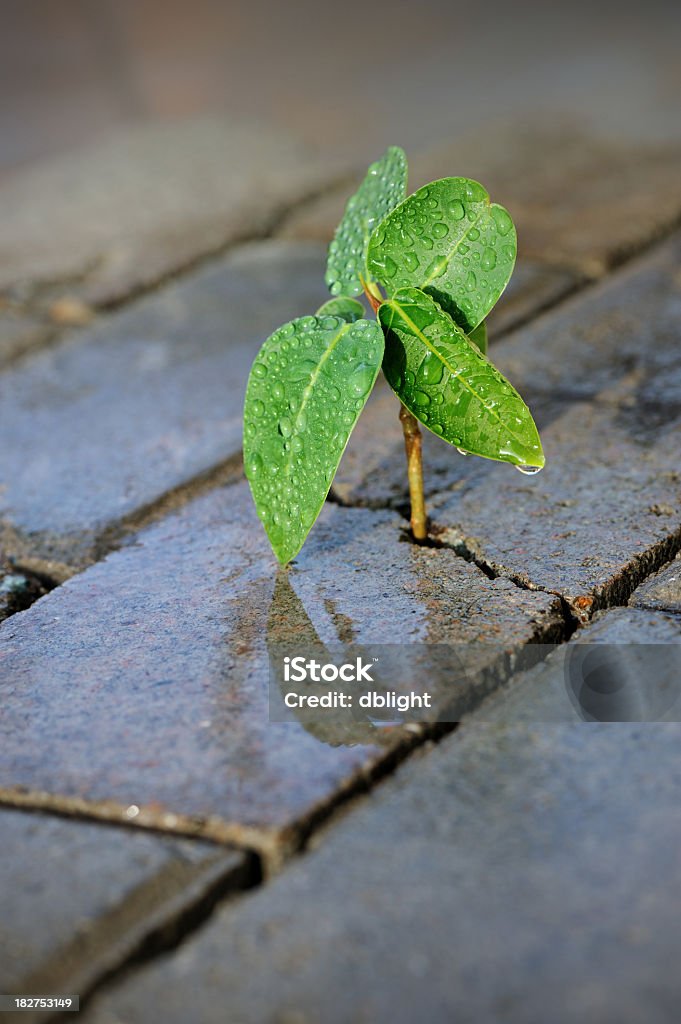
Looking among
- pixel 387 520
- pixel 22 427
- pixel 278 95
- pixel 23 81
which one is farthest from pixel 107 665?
pixel 23 81

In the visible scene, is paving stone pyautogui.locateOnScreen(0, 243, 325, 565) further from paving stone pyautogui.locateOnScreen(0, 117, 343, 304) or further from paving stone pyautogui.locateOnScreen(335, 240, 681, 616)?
paving stone pyautogui.locateOnScreen(335, 240, 681, 616)

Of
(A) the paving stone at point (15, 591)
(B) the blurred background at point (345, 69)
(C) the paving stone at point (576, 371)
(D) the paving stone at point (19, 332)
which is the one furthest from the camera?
(B) the blurred background at point (345, 69)

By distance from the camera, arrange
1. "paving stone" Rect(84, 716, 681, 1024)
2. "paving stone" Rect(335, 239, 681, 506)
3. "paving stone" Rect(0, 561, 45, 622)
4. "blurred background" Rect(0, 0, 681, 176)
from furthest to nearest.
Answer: "blurred background" Rect(0, 0, 681, 176)
"paving stone" Rect(335, 239, 681, 506)
"paving stone" Rect(0, 561, 45, 622)
"paving stone" Rect(84, 716, 681, 1024)

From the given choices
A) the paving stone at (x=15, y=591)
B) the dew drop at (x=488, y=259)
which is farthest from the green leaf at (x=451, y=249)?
the paving stone at (x=15, y=591)

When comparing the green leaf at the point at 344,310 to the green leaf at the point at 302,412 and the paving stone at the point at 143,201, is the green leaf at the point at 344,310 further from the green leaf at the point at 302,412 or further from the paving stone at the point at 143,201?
the paving stone at the point at 143,201

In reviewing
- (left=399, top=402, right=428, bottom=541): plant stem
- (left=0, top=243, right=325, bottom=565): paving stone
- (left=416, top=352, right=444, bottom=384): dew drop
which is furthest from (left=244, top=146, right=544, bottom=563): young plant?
(left=0, top=243, right=325, bottom=565): paving stone

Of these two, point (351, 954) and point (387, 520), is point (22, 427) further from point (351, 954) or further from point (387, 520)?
point (351, 954)

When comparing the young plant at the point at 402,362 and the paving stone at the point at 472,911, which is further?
the young plant at the point at 402,362
